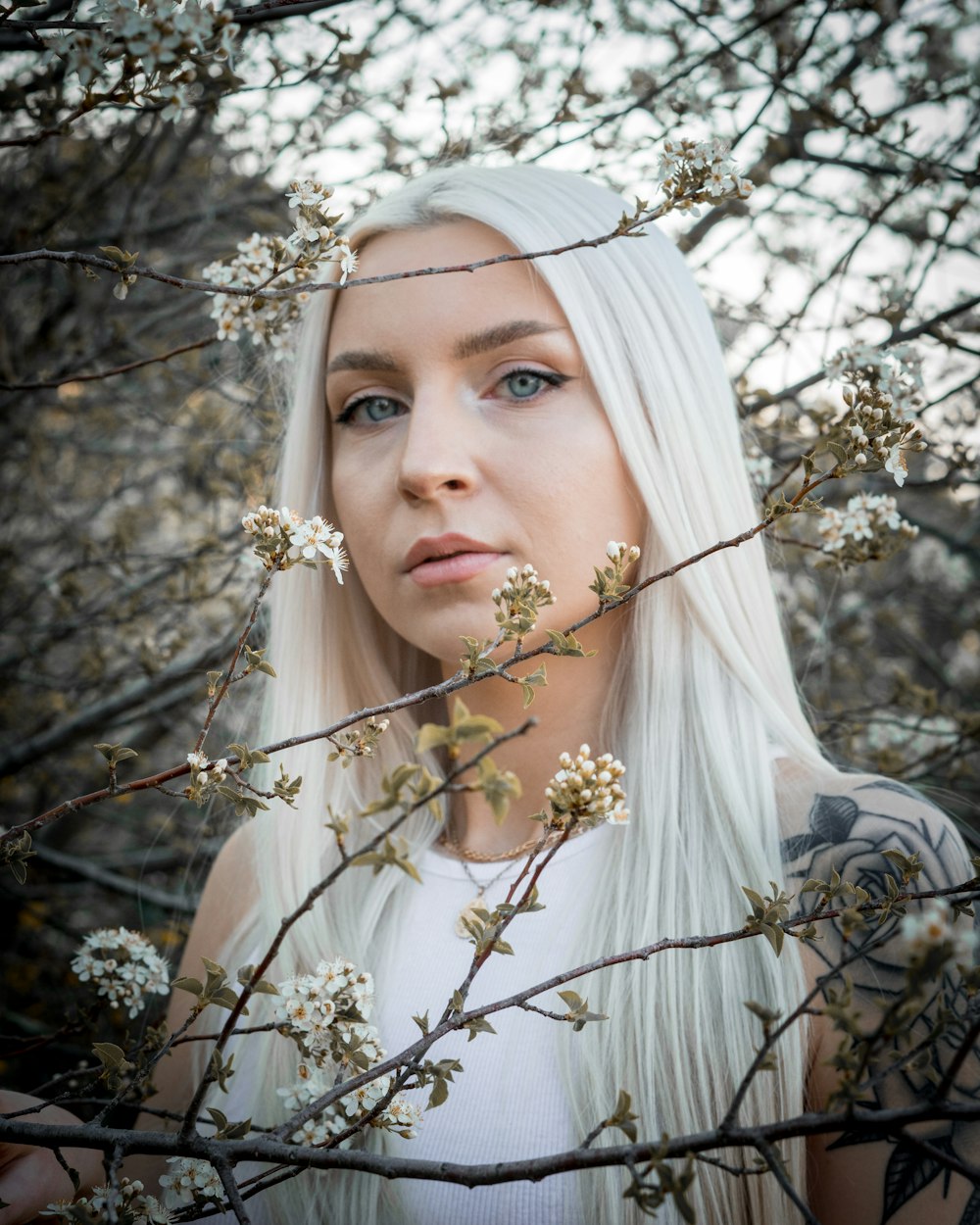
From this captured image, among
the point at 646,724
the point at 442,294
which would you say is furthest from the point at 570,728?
the point at 442,294

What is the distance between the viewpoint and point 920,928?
0.68m

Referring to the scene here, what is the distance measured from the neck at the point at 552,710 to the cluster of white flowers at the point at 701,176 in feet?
2.59

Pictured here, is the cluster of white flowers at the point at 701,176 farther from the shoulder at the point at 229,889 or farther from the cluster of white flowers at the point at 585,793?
the shoulder at the point at 229,889

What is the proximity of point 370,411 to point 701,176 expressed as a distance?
0.88 metres

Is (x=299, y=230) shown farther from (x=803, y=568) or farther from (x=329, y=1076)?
(x=803, y=568)

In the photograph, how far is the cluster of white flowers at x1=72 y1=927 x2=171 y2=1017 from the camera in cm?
150

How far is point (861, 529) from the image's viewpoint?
192 cm

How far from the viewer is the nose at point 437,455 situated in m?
1.63

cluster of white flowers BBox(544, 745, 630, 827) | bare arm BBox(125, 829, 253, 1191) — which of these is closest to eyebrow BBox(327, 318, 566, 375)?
cluster of white flowers BBox(544, 745, 630, 827)

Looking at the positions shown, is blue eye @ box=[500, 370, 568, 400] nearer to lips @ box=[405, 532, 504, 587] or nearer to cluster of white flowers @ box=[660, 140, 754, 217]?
lips @ box=[405, 532, 504, 587]

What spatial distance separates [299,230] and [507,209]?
63cm

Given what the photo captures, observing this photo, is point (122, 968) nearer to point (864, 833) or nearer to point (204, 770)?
point (204, 770)

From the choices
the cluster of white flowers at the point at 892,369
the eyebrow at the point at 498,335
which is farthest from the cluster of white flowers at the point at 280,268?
the cluster of white flowers at the point at 892,369

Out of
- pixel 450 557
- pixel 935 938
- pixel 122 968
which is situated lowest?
pixel 935 938
